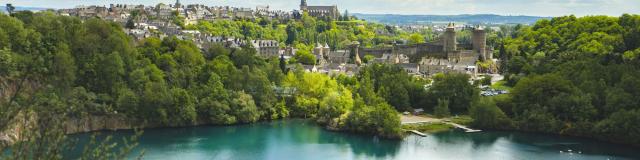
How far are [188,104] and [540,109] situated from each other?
572 inches

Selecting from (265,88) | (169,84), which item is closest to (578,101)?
(265,88)

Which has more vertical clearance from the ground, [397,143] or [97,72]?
[97,72]

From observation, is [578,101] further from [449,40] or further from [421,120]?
[449,40]

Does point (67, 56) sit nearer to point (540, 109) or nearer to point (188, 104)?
point (188, 104)

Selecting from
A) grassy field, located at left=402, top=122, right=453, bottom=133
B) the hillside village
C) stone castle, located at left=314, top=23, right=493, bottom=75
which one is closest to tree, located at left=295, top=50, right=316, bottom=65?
the hillside village

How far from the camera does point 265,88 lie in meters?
34.1

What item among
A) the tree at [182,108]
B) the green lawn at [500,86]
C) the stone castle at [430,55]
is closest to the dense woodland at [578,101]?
the green lawn at [500,86]

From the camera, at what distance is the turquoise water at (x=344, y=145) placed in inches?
1020

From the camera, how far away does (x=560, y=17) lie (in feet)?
206

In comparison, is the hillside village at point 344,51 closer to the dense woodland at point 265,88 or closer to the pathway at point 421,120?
the dense woodland at point 265,88

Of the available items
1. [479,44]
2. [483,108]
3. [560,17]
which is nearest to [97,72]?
[483,108]

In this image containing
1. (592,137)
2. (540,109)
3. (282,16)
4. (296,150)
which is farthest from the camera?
(282,16)

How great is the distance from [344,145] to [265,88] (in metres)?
7.24

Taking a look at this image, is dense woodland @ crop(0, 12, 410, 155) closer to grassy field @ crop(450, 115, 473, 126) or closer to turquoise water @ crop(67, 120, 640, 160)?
turquoise water @ crop(67, 120, 640, 160)
